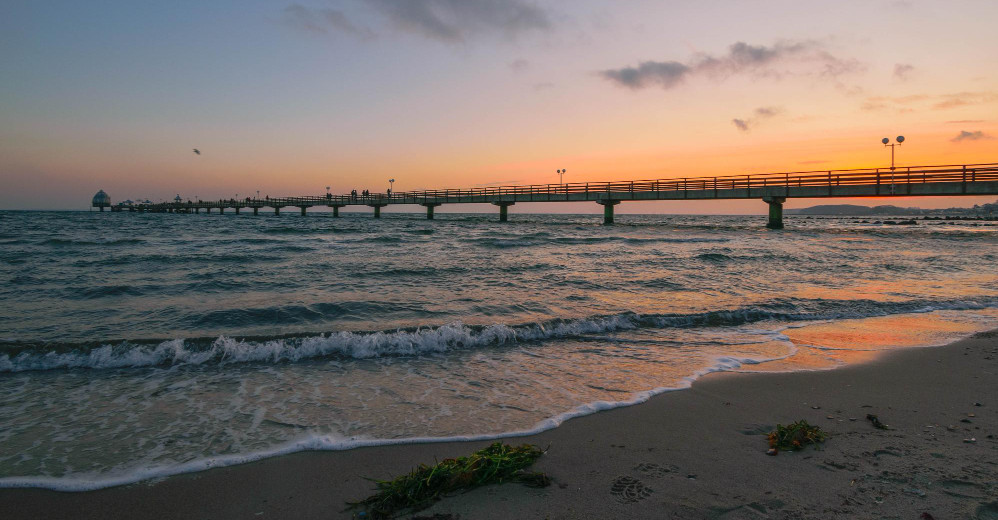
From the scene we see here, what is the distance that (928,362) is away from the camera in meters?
5.79

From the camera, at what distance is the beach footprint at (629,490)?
272cm

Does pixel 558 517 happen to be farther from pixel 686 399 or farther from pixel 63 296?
pixel 63 296

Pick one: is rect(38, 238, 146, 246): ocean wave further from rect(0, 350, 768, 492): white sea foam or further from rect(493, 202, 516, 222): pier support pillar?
rect(493, 202, 516, 222): pier support pillar

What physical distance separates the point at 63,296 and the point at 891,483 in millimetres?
12664

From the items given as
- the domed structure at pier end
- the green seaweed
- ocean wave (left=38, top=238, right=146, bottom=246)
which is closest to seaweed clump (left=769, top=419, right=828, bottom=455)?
the green seaweed

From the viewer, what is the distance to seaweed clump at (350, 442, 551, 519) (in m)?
2.70

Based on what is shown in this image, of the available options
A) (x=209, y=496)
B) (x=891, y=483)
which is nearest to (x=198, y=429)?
(x=209, y=496)

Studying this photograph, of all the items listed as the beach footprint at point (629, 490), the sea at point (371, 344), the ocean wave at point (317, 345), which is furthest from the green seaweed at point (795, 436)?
the ocean wave at point (317, 345)

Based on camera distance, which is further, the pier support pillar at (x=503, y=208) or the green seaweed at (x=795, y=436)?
the pier support pillar at (x=503, y=208)

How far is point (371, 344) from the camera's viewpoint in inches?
256

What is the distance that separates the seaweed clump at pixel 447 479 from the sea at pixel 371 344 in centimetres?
68

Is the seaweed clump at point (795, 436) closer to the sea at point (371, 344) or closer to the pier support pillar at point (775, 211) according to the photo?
the sea at point (371, 344)

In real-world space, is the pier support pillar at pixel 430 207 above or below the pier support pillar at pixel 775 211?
above

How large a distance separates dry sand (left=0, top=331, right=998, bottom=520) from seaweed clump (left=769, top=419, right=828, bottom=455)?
8cm
